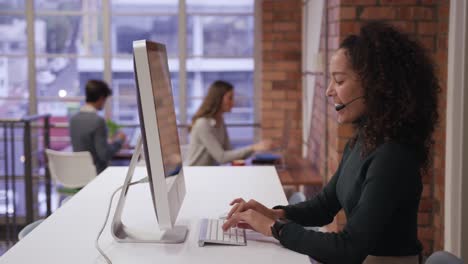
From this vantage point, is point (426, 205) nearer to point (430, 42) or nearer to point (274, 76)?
point (430, 42)

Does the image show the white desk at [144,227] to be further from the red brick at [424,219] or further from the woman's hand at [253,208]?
the red brick at [424,219]

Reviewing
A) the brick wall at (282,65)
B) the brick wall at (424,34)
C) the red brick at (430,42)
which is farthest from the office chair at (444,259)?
the brick wall at (282,65)

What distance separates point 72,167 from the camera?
Answer: 167 inches

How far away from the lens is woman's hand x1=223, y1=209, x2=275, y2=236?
1.69 m

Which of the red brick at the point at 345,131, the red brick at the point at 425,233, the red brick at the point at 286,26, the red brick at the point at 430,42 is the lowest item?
the red brick at the point at 425,233

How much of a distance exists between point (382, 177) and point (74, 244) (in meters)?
0.81

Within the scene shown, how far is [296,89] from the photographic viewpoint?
17.8ft

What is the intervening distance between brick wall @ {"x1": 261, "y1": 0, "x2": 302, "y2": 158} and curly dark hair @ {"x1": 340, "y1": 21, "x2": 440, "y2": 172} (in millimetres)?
3654

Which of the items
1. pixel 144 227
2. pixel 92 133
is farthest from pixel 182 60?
pixel 144 227

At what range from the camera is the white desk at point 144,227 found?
1585mm

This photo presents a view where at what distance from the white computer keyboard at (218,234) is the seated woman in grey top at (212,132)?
2.11 meters

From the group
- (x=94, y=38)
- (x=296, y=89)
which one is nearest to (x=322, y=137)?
(x=296, y=89)

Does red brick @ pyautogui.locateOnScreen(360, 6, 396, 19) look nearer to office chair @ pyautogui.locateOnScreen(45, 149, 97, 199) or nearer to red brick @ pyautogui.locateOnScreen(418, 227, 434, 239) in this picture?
red brick @ pyautogui.locateOnScreen(418, 227, 434, 239)

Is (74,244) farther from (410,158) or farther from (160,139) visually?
(410,158)
